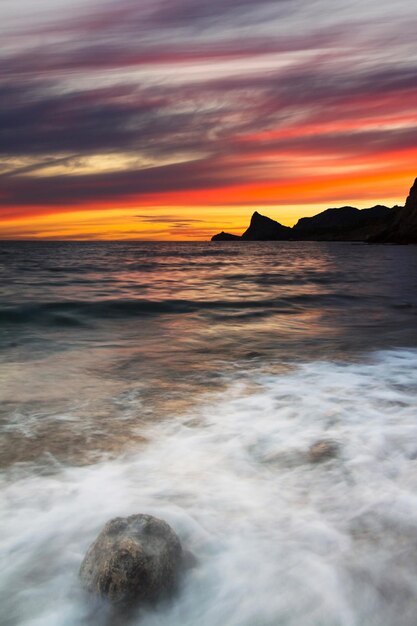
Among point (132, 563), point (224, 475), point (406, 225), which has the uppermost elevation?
point (406, 225)

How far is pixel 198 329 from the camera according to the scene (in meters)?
11.6

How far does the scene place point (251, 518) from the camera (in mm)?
3172

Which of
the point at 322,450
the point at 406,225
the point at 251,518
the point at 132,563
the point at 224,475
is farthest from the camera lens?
the point at 406,225

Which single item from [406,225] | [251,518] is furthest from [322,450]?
[406,225]

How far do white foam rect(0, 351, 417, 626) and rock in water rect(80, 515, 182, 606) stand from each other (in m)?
0.10

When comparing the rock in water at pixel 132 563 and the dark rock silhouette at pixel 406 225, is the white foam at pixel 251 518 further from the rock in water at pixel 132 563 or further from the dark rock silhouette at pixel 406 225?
the dark rock silhouette at pixel 406 225

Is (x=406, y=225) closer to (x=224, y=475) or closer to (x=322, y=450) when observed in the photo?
(x=322, y=450)

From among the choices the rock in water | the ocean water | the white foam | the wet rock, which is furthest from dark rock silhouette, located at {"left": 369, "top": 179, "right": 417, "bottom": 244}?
the rock in water

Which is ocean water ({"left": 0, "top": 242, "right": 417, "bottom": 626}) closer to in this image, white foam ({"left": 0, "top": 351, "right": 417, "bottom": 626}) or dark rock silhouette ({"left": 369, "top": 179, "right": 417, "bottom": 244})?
white foam ({"left": 0, "top": 351, "right": 417, "bottom": 626})

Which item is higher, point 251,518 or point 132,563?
point 132,563

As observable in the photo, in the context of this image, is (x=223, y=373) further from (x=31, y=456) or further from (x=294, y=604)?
(x=294, y=604)

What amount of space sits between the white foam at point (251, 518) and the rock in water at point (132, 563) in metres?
0.10

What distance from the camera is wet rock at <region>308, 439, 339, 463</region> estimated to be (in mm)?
4023

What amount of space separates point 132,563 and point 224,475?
5.04 feet
